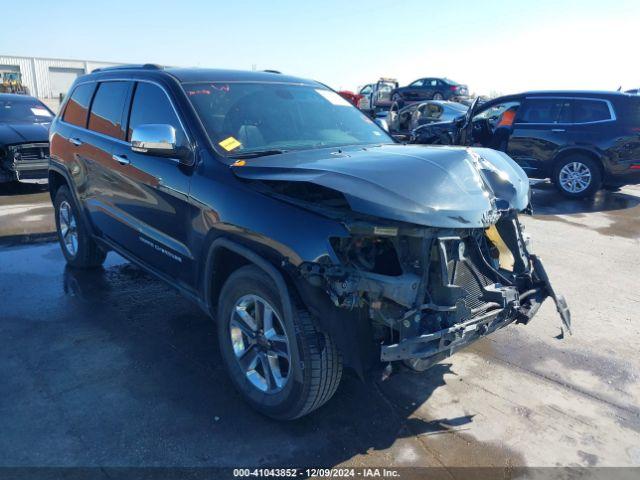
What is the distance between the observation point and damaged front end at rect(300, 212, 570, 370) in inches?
97.4

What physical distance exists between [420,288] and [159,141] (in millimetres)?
1904

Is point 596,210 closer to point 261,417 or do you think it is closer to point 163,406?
point 261,417

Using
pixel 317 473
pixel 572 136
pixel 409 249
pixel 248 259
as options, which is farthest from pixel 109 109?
pixel 572 136

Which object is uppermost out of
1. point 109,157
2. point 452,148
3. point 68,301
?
point 452,148

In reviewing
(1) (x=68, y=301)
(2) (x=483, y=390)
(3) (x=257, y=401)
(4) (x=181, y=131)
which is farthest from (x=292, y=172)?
(1) (x=68, y=301)

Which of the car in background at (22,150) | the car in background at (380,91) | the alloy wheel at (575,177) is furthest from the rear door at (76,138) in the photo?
the car in background at (380,91)

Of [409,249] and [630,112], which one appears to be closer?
[409,249]

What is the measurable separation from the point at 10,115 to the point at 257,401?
1023cm

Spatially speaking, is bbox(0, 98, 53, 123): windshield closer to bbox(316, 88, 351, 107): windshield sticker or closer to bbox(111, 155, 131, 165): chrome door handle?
bbox(111, 155, 131, 165): chrome door handle

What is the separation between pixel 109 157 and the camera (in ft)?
14.0

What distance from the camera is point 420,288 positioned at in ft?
8.25

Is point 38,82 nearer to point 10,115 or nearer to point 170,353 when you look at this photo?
point 10,115

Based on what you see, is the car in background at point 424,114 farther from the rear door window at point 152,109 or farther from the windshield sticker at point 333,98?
the rear door window at point 152,109

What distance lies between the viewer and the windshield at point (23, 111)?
10.5 metres
